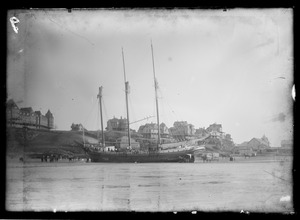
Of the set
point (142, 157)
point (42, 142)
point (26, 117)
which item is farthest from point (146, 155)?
point (26, 117)

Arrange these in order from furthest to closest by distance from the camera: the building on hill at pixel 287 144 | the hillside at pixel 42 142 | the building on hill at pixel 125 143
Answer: the building on hill at pixel 125 143 < the hillside at pixel 42 142 < the building on hill at pixel 287 144

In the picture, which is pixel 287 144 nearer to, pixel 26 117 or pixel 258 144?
pixel 258 144

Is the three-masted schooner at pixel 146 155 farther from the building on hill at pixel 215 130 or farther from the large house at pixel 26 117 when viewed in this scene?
the large house at pixel 26 117

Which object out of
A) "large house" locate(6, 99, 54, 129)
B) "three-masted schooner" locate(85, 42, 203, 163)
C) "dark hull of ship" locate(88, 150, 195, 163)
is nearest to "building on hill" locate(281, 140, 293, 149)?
"three-masted schooner" locate(85, 42, 203, 163)

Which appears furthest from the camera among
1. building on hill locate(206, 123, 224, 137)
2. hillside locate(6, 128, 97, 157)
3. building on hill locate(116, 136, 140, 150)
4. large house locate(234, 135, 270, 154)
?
building on hill locate(116, 136, 140, 150)

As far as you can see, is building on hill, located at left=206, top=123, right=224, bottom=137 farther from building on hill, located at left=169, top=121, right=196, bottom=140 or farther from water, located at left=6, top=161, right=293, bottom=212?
water, located at left=6, top=161, right=293, bottom=212

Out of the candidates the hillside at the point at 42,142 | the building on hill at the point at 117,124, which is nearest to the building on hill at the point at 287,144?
the building on hill at the point at 117,124

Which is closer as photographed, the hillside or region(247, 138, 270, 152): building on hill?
the hillside
